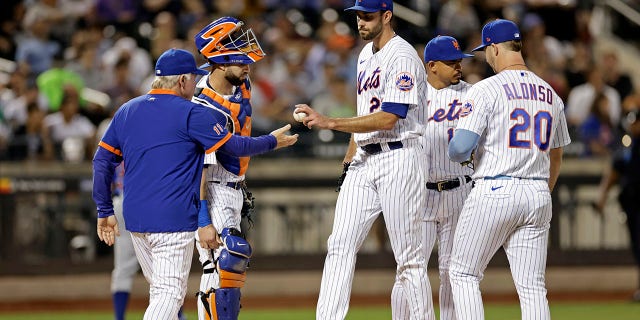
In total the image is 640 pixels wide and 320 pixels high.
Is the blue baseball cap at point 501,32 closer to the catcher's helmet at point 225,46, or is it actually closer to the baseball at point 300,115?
the baseball at point 300,115

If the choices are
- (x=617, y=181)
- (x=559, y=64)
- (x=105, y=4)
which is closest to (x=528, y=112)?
(x=617, y=181)

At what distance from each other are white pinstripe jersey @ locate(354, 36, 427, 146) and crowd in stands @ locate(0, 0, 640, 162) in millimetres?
6596

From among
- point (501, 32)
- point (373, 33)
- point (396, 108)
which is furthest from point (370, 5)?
point (501, 32)

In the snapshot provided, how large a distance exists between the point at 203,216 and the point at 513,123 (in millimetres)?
2055

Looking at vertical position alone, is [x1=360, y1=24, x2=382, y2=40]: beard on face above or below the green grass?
above

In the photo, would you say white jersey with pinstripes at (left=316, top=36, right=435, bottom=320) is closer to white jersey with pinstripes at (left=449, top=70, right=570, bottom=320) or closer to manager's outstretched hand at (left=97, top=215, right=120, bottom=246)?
white jersey with pinstripes at (left=449, top=70, right=570, bottom=320)

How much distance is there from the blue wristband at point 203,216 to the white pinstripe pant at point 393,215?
2.65ft

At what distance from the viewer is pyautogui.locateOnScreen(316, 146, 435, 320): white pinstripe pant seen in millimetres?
7457

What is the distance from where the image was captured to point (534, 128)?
23.2 feet

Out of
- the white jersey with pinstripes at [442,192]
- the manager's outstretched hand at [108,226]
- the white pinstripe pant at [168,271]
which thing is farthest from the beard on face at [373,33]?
the manager's outstretched hand at [108,226]

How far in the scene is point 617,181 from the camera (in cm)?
1353

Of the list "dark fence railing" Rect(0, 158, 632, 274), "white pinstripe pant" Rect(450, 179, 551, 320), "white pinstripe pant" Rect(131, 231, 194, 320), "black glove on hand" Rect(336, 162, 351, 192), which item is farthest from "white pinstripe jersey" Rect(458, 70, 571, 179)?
"dark fence railing" Rect(0, 158, 632, 274)

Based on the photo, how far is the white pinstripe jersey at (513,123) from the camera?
7.05 m

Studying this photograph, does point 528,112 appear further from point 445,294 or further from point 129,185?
point 129,185
